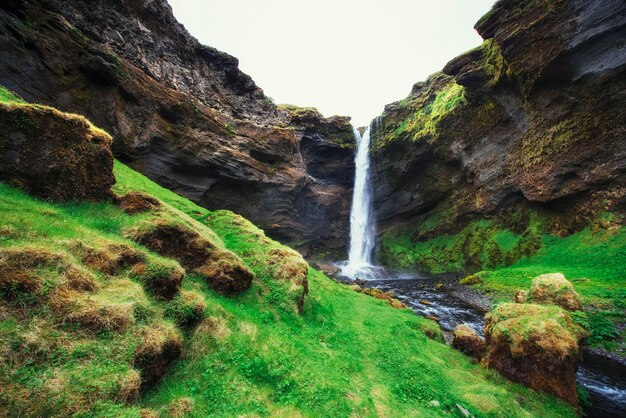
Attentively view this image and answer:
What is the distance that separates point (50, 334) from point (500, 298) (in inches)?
1080

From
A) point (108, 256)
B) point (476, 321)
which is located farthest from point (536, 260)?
point (108, 256)

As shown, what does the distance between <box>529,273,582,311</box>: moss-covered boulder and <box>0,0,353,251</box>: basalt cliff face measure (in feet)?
102

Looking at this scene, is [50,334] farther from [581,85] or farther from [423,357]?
[581,85]

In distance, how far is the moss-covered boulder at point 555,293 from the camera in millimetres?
16406

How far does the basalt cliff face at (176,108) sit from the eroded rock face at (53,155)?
16113 millimetres

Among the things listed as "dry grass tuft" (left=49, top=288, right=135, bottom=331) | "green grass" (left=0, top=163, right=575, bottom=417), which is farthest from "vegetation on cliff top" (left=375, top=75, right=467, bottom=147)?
"dry grass tuft" (left=49, top=288, right=135, bottom=331)

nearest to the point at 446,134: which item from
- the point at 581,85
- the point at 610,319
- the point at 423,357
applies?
the point at 581,85

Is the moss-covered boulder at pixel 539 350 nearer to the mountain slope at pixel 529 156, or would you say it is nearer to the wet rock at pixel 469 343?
the wet rock at pixel 469 343

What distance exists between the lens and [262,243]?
14297mm

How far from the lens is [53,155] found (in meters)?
8.33

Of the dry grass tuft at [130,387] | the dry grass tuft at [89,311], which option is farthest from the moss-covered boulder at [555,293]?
the dry grass tuft at [89,311]

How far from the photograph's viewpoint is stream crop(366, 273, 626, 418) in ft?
33.1

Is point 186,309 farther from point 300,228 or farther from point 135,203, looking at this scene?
point 300,228

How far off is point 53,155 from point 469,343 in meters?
17.5
